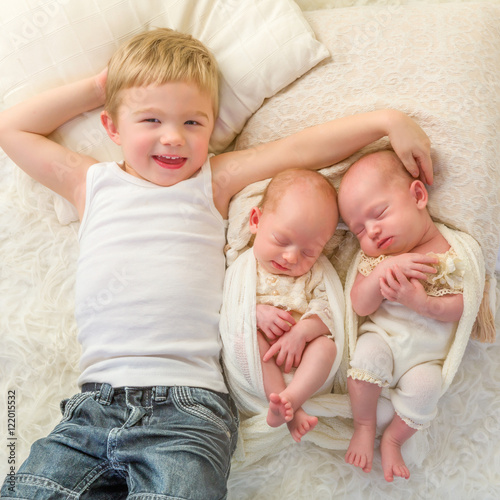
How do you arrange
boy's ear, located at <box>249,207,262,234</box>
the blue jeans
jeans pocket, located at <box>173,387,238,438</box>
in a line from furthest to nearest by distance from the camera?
boy's ear, located at <box>249,207,262,234</box>
jeans pocket, located at <box>173,387,238,438</box>
the blue jeans

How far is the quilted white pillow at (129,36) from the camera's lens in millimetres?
1451

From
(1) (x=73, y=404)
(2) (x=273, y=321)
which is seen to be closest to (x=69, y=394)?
(1) (x=73, y=404)

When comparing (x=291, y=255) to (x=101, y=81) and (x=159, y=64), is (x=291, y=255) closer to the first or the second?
(x=159, y=64)

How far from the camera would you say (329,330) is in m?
1.33

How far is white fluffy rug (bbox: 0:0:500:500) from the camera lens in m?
1.39

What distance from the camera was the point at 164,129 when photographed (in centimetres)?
135

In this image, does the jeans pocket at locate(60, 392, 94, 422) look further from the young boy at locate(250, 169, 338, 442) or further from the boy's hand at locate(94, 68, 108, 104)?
the boy's hand at locate(94, 68, 108, 104)

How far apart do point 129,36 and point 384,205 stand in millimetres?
825

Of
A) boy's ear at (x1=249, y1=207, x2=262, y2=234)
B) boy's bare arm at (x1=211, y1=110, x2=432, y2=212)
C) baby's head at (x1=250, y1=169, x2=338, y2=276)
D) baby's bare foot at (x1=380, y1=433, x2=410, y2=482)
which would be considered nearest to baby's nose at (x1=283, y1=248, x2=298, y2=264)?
baby's head at (x1=250, y1=169, x2=338, y2=276)

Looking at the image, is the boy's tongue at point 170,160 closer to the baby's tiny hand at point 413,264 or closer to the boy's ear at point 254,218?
the boy's ear at point 254,218

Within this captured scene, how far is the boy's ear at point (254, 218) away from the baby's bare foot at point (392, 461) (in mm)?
608

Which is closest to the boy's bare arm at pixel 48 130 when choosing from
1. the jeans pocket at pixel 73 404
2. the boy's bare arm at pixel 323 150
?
the boy's bare arm at pixel 323 150

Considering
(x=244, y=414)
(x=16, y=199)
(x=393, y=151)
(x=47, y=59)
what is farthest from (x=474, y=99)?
(x=16, y=199)

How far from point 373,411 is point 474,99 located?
2.69 feet
